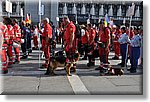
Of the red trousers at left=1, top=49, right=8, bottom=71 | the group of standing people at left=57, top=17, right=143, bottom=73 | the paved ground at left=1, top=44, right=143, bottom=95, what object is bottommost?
the paved ground at left=1, top=44, right=143, bottom=95

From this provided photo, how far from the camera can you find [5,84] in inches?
324

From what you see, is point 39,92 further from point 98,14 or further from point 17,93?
point 98,14

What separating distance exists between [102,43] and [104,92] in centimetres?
291

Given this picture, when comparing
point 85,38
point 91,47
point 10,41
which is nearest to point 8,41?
point 10,41

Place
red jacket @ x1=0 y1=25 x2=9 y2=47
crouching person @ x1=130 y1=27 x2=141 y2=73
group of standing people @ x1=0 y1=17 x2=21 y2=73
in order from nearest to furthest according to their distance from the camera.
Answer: red jacket @ x1=0 y1=25 x2=9 y2=47, group of standing people @ x1=0 y1=17 x2=21 y2=73, crouching person @ x1=130 y1=27 x2=141 y2=73

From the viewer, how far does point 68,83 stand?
28.0 ft

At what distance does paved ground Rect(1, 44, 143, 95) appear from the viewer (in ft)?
24.6

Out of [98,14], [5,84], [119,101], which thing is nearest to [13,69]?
[5,84]

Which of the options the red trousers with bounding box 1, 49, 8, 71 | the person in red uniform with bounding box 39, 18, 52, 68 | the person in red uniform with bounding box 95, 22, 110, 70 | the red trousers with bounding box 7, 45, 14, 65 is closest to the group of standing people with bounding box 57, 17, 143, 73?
the person in red uniform with bounding box 95, 22, 110, 70

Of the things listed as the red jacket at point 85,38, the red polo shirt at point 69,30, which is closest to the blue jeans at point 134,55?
the red polo shirt at point 69,30

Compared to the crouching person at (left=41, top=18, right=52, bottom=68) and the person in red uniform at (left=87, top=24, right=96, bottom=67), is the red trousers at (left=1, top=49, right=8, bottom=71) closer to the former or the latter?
the crouching person at (left=41, top=18, right=52, bottom=68)

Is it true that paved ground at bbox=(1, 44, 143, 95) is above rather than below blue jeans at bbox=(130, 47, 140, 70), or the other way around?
below

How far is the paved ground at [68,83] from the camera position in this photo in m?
7.51

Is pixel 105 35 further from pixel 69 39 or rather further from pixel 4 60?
pixel 4 60
